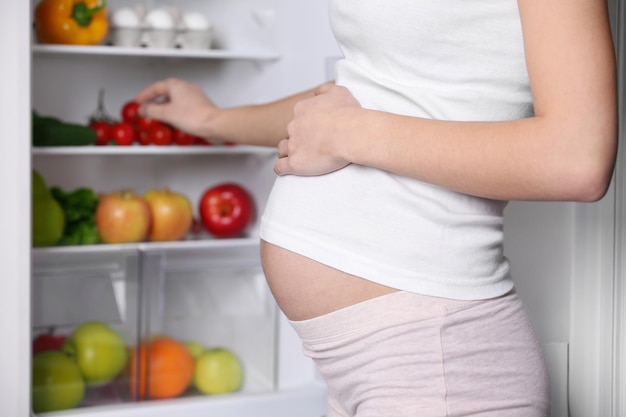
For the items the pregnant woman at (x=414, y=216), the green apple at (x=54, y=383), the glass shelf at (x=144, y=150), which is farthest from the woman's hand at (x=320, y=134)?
the green apple at (x=54, y=383)

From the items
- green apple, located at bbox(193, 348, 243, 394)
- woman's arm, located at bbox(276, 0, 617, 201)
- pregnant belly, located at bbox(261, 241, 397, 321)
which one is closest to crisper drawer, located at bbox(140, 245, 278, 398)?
green apple, located at bbox(193, 348, 243, 394)

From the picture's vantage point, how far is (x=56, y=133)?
1941 mm

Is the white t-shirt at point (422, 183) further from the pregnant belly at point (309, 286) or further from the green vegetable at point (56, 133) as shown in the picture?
the green vegetable at point (56, 133)

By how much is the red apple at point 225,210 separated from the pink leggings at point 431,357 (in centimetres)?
132

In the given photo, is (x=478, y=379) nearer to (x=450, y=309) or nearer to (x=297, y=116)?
(x=450, y=309)

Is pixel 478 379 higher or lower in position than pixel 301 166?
lower

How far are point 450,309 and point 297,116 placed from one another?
0.27 meters

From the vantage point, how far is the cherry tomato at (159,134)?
208cm

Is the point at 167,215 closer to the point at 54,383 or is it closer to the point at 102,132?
the point at 102,132

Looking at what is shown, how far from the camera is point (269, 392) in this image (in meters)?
2.04

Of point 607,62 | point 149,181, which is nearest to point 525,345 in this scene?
point 607,62
